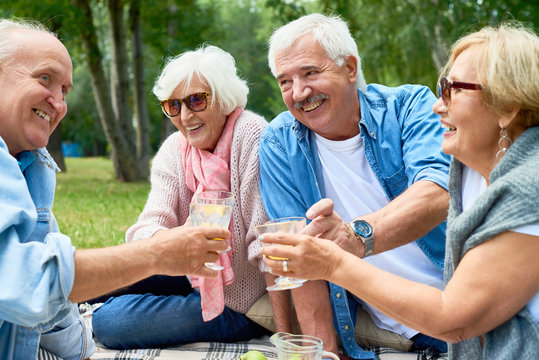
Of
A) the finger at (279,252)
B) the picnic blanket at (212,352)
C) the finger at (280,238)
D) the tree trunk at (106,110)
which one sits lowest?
the tree trunk at (106,110)

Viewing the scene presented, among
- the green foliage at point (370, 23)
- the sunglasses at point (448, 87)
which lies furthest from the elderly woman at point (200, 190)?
the green foliage at point (370, 23)

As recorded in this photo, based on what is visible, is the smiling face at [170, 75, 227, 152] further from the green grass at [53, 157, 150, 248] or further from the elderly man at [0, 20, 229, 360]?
the green grass at [53, 157, 150, 248]

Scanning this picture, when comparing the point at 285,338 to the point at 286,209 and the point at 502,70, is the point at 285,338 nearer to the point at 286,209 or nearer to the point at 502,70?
the point at 286,209

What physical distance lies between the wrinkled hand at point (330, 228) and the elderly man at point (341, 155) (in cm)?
40

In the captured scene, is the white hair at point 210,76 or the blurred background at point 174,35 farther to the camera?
the blurred background at point 174,35

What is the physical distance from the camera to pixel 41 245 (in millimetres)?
2297

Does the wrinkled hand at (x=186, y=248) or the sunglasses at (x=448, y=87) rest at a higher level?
the sunglasses at (x=448, y=87)

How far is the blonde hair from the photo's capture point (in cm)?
222

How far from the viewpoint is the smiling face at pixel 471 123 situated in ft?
7.82

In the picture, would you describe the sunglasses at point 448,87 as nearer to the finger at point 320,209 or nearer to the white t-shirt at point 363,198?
the finger at point 320,209

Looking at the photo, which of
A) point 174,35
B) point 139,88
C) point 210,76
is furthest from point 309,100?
point 174,35

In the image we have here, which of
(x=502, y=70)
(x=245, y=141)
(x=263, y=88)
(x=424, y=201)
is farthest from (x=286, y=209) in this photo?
(x=263, y=88)

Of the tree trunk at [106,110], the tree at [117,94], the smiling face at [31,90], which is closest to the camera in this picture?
the smiling face at [31,90]

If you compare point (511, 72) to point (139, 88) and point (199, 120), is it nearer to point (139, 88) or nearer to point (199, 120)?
point (199, 120)
